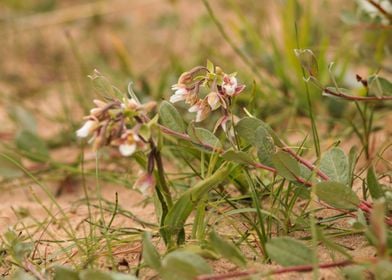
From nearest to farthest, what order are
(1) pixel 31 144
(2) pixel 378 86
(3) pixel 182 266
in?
(3) pixel 182 266
(2) pixel 378 86
(1) pixel 31 144

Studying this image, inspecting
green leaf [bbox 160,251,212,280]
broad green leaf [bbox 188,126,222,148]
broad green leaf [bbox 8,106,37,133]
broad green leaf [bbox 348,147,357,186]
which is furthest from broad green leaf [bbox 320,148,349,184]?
broad green leaf [bbox 8,106,37,133]

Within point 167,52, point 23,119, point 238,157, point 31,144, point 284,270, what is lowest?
point 284,270

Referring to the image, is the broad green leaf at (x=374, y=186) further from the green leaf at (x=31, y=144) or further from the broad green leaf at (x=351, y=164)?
the green leaf at (x=31, y=144)

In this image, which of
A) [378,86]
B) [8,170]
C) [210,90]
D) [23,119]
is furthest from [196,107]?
[23,119]

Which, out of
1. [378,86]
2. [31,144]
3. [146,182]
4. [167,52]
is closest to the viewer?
[146,182]

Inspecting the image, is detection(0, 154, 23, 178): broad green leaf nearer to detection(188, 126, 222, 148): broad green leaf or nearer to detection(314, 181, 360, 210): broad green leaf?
detection(188, 126, 222, 148): broad green leaf

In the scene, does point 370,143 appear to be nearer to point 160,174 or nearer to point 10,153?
point 160,174

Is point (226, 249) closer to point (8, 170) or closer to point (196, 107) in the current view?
point (196, 107)

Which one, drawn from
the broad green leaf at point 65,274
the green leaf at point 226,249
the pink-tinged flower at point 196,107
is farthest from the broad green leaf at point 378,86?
the broad green leaf at point 65,274
